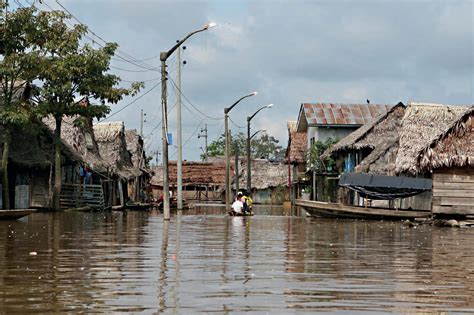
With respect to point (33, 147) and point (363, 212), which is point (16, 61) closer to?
point (33, 147)

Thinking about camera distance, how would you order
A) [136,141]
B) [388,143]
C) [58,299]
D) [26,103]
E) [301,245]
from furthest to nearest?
[136,141] → [388,143] → [26,103] → [301,245] → [58,299]

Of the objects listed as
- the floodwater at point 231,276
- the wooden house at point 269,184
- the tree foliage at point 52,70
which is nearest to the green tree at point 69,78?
the tree foliage at point 52,70

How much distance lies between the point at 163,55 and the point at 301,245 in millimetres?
13902

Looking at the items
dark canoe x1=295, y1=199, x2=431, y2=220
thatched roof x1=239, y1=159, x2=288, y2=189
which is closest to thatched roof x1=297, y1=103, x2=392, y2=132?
thatched roof x1=239, y1=159, x2=288, y2=189

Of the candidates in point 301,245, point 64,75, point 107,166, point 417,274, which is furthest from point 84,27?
point 417,274

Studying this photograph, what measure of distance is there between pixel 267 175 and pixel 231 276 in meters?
67.1

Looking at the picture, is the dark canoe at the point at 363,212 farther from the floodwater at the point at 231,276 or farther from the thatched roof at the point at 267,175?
the thatched roof at the point at 267,175

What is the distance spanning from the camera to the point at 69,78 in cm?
3703

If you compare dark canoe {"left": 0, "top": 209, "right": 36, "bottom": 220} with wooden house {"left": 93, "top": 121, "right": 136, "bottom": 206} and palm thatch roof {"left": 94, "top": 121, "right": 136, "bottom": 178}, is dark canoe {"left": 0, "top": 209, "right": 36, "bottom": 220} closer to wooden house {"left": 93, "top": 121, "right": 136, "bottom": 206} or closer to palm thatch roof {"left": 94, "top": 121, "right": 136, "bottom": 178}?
wooden house {"left": 93, "top": 121, "right": 136, "bottom": 206}

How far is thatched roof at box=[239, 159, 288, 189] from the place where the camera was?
7600cm

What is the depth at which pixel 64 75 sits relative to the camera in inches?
1432

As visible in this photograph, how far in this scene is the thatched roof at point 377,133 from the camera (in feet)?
145

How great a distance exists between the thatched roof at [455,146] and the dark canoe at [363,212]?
8.33 ft

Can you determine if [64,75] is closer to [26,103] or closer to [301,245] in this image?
[26,103]
